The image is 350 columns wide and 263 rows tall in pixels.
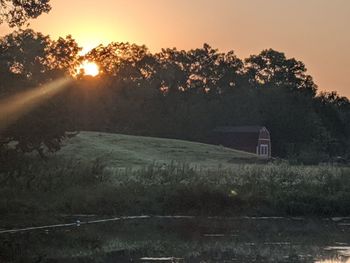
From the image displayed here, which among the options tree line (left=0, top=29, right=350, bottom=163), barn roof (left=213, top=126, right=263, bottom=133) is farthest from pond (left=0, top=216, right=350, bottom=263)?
barn roof (left=213, top=126, right=263, bottom=133)

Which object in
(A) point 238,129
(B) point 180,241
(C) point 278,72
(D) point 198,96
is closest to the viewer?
(B) point 180,241

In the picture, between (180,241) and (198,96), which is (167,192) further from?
(198,96)

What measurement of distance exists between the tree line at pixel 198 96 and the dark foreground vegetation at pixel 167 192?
35655mm

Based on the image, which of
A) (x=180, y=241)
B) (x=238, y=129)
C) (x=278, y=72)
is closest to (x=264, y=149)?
(x=238, y=129)

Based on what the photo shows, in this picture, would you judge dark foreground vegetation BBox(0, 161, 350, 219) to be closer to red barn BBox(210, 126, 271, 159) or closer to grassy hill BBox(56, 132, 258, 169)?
grassy hill BBox(56, 132, 258, 169)

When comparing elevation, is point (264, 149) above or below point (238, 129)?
below

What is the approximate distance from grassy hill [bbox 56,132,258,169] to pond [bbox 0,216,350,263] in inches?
1046

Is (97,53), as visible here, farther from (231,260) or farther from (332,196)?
(231,260)

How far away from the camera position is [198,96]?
372ft

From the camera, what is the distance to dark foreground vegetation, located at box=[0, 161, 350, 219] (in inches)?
1056

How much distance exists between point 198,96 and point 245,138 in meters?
16.9

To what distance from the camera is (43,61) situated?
6775 centimetres

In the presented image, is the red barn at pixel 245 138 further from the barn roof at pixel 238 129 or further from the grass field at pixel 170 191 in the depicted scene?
the grass field at pixel 170 191

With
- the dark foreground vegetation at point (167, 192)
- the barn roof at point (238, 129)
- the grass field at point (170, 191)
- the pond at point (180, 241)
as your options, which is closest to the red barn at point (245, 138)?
the barn roof at point (238, 129)
